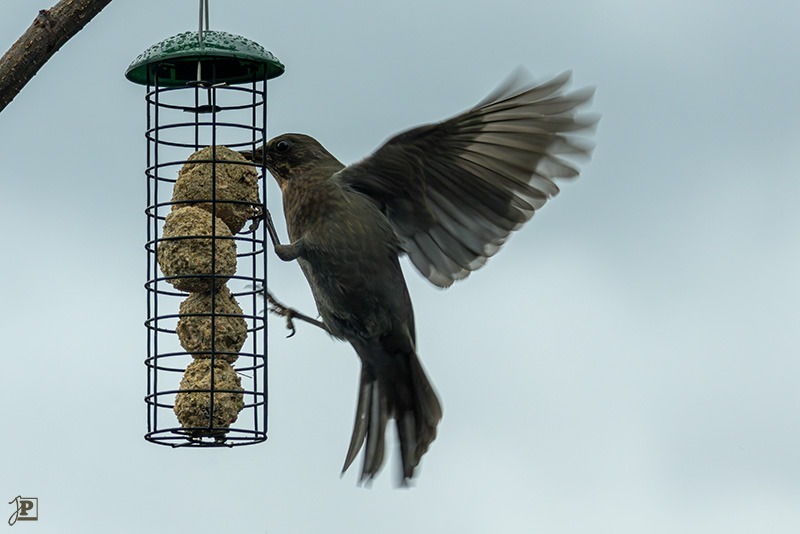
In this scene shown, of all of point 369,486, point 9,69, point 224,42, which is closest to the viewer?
point 9,69

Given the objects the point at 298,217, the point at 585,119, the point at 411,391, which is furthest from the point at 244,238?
the point at 585,119

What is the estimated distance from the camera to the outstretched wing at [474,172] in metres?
5.73

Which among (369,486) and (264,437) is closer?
(264,437)

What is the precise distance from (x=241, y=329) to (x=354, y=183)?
893 millimetres

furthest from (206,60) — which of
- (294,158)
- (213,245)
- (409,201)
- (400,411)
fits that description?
(400,411)

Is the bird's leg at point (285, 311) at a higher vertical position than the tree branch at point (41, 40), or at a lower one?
lower

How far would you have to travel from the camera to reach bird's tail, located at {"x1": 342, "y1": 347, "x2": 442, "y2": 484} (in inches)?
253

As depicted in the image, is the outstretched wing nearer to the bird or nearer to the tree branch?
the bird

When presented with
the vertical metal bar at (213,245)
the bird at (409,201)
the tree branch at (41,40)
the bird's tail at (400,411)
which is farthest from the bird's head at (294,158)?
the tree branch at (41,40)

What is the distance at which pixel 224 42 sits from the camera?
5.44 metres

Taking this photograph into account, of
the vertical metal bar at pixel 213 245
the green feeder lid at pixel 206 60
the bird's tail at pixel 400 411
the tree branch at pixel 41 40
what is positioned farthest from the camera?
the bird's tail at pixel 400 411

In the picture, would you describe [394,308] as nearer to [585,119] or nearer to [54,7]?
[585,119]

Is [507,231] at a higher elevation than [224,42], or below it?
below

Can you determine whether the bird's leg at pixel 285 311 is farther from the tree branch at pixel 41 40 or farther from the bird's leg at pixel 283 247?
the tree branch at pixel 41 40
